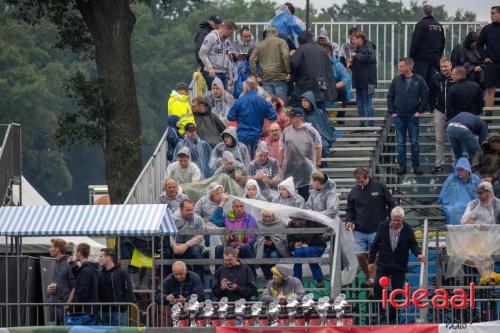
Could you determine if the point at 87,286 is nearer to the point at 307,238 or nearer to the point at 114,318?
the point at 114,318

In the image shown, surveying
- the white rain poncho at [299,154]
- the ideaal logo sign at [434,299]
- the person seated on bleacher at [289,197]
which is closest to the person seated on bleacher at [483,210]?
the ideaal logo sign at [434,299]

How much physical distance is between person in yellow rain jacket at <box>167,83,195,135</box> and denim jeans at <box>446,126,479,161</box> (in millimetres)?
4504

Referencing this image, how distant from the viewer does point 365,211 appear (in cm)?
2714

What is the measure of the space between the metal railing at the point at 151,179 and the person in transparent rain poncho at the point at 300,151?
6.95 ft

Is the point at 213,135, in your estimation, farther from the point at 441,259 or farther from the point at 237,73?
the point at 441,259

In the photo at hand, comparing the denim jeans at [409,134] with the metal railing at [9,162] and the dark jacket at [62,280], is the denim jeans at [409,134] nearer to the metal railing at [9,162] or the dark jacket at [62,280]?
the metal railing at [9,162]

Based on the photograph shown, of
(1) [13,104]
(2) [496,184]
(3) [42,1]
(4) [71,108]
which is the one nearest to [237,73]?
(3) [42,1]

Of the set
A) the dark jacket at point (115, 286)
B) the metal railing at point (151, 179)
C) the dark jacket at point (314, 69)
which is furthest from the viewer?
the dark jacket at point (314, 69)

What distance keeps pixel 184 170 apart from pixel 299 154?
6.08 feet

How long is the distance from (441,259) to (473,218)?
2.57ft

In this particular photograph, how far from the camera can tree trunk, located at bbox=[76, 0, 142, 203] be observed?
3453 cm

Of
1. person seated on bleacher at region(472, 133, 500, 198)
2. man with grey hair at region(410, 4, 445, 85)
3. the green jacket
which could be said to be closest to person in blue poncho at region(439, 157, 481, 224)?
person seated on bleacher at region(472, 133, 500, 198)

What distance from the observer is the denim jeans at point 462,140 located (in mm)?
30031

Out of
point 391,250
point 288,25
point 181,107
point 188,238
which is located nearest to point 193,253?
point 188,238
